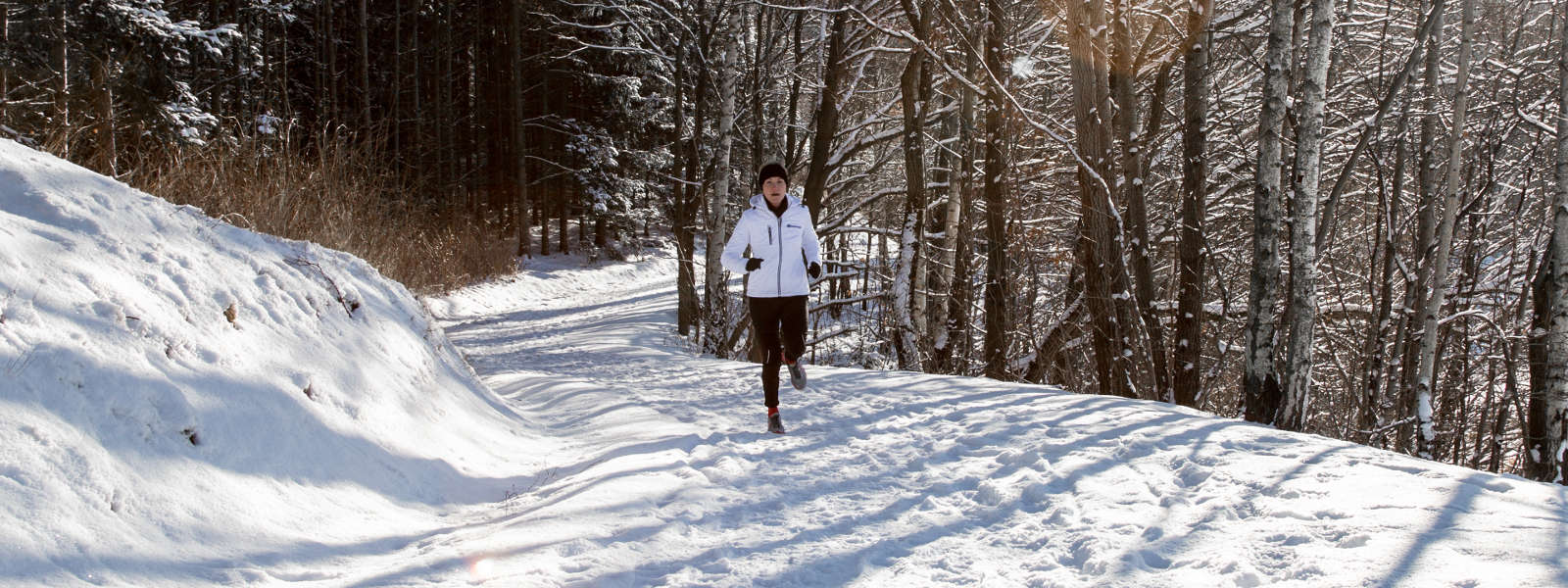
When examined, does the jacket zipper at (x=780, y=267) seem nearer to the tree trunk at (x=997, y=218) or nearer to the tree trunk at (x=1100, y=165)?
the tree trunk at (x=1100, y=165)

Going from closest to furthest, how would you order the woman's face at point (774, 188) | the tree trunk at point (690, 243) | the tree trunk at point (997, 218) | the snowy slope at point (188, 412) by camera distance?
the snowy slope at point (188, 412) → the woman's face at point (774, 188) → the tree trunk at point (997, 218) → the tree trunk at point (690, 243)

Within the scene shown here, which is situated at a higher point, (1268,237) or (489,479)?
(1268,237)

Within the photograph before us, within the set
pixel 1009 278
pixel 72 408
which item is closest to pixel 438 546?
pixel 72 408

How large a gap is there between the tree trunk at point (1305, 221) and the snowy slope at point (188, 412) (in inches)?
213

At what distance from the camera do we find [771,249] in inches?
217

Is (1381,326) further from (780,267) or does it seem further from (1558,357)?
(780,267)

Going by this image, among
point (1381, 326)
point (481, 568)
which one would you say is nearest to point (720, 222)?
point (1381, 326)

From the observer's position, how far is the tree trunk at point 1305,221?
6000 millimetres

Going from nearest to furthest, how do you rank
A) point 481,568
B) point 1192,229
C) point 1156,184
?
point 481,568
point 1192,229
point 1156,184

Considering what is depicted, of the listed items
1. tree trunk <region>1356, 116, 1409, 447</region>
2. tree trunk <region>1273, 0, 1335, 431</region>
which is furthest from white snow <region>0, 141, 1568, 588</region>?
tree trunk <region>1356, 116, 1409, 447</region>

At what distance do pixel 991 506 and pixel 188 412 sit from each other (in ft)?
10.6

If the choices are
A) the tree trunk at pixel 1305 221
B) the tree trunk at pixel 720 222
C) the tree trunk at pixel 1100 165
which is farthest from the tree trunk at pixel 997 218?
the tree trunk at pixel 720 222

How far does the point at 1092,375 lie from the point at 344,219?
30.5 feet

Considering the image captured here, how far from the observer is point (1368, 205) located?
39.7 feet
